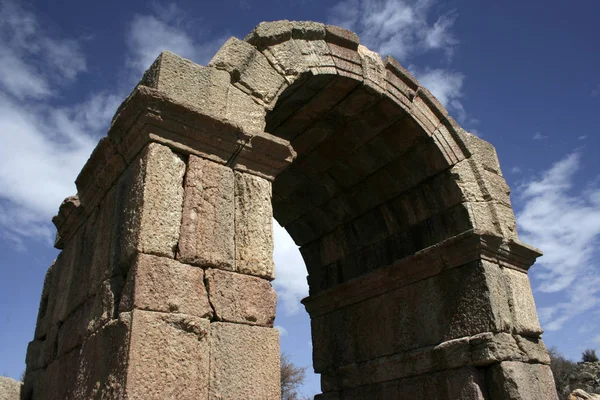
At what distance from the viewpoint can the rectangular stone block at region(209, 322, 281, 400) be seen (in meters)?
3.13

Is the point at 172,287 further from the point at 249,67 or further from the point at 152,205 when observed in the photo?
the point at 249,67

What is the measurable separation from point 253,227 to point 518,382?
9.59 ft

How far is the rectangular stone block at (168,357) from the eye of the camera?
112 inches

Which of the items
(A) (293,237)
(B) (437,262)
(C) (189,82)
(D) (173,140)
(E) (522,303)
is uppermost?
(A) (293,237)

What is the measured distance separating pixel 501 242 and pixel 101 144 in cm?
402

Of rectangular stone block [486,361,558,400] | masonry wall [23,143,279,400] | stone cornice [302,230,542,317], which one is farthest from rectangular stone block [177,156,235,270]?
rectangular stone block [486,361,558,400]

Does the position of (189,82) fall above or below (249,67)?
below

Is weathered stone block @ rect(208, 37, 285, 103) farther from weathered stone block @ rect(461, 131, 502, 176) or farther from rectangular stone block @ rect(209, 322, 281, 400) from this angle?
weathered stone block @ rect(461, 131, 502, 176)

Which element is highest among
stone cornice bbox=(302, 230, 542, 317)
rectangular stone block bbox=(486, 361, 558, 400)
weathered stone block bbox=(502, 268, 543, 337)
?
stone cornice bbox=(302, 230, 542, 317)

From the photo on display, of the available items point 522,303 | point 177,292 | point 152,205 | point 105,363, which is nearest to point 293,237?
point 522,303

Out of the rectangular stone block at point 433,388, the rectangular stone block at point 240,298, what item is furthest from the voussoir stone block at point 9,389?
the rectangular stone block at point 433,388

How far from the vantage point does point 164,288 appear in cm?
311

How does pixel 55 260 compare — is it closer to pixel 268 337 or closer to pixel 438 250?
pixel 268 337

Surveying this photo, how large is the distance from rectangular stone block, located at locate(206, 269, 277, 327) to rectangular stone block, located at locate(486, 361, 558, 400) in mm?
2555
